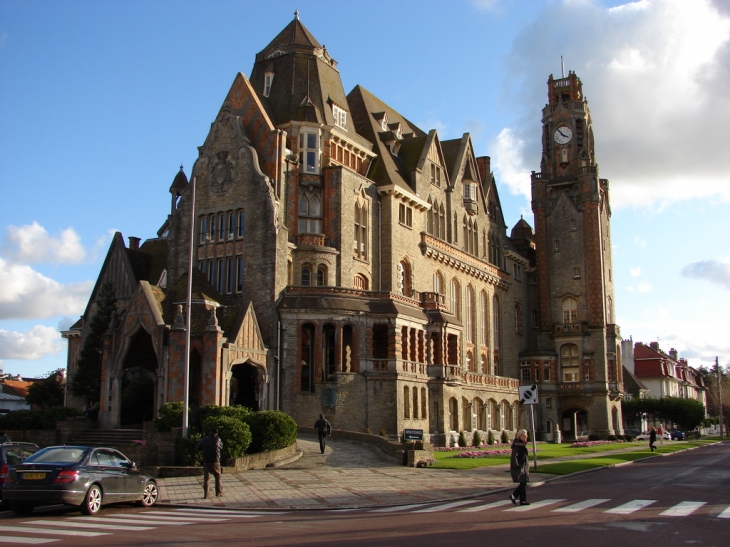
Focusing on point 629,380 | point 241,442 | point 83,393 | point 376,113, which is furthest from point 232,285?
point 629,380

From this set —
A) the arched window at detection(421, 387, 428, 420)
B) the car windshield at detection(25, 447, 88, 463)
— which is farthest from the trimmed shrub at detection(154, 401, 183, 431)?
the arched window at detection(421, 387, 428, 420)

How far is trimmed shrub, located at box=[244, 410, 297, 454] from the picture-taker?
29844mm

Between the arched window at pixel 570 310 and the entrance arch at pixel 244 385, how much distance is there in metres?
39.3

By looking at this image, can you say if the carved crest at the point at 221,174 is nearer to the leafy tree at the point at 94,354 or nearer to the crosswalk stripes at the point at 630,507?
the leafy tree at the point at 94,354

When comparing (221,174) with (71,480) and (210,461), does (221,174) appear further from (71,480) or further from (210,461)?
(71,480)

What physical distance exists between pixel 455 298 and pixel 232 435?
3718 cm

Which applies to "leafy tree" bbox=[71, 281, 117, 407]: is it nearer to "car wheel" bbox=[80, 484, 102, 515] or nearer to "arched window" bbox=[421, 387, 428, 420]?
"arched window" bbox=[421, 387, 428, 420]

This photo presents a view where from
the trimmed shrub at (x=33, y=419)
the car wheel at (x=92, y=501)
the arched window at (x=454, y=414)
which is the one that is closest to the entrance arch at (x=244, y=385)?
the trimmed shrub at (x=33, y=419)

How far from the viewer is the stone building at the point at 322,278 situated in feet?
132

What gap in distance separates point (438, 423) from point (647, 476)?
2019 cm

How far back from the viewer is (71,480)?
16.7 m

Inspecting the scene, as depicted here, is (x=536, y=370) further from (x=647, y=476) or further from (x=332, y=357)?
(x=647, y=476)

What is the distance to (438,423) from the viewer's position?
46.4 metres

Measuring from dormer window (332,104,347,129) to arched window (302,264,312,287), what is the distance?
1091cm
